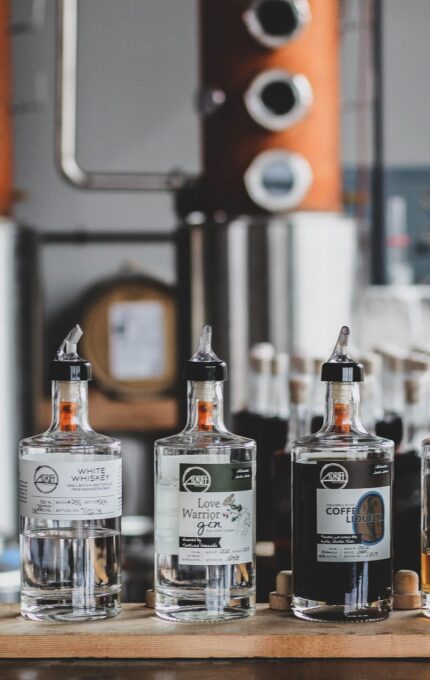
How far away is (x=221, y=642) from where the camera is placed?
1.06 metres

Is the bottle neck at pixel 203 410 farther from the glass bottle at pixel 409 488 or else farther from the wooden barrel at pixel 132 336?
the wooden barrel at pixel 132 336

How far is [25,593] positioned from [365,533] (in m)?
0.31

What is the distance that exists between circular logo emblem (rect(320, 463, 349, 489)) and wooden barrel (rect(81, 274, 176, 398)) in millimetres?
2985

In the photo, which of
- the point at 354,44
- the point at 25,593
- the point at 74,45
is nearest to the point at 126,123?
the point at 354,44

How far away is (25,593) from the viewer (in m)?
1.15

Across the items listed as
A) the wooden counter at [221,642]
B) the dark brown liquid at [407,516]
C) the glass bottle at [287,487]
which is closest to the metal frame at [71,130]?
the glass bottle at [287,487]

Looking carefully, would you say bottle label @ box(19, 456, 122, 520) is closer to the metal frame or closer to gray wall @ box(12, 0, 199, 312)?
the metal frame

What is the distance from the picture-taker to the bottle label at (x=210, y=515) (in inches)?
42.6

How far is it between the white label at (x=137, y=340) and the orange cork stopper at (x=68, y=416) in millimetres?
2922

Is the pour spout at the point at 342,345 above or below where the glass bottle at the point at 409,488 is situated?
above

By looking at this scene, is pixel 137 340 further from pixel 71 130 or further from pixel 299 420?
pixel 299 420

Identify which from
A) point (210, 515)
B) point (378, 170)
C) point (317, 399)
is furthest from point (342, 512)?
point (378, 170)

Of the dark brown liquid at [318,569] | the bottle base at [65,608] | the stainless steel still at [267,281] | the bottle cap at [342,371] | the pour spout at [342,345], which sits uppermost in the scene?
the stainless steel still at [267,281]

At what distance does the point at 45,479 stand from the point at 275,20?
197 centimetres
